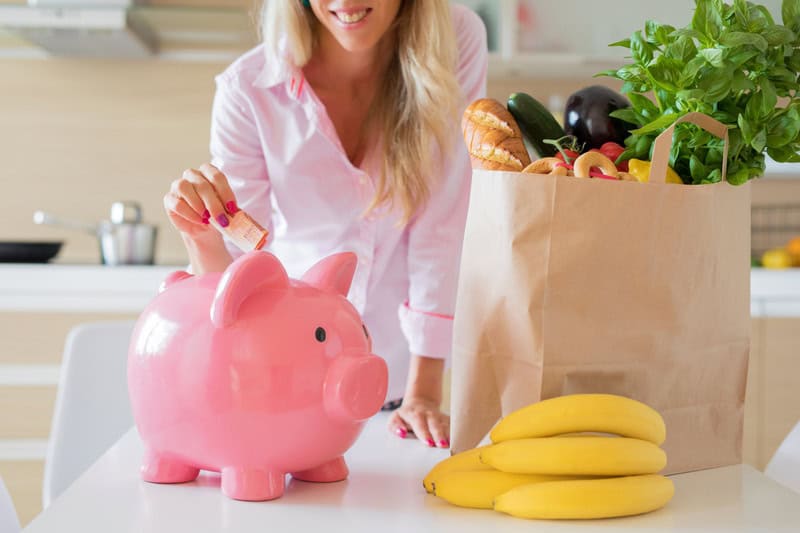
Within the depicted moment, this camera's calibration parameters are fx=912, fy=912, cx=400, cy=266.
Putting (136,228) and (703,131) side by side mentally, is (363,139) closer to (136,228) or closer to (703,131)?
(703,131)

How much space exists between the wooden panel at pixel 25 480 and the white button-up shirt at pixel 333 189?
5.31 ft

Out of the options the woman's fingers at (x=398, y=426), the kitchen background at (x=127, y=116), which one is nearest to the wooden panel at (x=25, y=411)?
the kitchen background at (x=127, y=116)

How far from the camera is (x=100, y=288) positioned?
8.98 ft

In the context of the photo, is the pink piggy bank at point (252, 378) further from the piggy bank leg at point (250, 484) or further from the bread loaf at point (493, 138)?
the bread loaf at point (493, 138)

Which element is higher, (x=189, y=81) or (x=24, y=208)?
(x=189, y=81)

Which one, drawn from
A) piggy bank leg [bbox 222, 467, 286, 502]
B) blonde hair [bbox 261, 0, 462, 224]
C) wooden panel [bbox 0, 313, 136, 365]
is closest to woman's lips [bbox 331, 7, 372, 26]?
blonde hair [bbox 261, 0, 462, 224]

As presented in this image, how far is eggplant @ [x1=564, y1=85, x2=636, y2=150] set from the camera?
0.89m

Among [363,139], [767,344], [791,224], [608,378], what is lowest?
[767,344]

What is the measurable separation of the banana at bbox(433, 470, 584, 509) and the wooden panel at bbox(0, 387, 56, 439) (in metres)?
2.26

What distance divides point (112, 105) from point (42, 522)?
293cm

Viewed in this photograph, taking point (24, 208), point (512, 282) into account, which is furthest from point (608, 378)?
point (24, 208)

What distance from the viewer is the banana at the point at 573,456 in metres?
0.73

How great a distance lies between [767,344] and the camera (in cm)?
276

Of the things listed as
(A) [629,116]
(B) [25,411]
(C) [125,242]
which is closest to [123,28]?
(C) [125,242]
